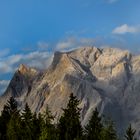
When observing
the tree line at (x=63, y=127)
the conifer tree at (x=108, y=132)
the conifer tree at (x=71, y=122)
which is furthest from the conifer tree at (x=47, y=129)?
the conifer tree at (x=108, y=132)

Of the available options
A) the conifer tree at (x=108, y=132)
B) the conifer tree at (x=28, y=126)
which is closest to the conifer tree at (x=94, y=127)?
the conifer tree at (x=108, y=132)

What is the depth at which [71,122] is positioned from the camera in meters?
74.1

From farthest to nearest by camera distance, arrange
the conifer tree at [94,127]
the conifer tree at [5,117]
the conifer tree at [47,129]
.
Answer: the conifer tree at [5,117]
the conifer tree at [94,127]
the conifer tree at [47,129]

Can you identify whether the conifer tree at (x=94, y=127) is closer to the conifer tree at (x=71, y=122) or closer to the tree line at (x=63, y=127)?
the tree line at (x=63, y=127)

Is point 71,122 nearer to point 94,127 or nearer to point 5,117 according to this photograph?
point 94,127

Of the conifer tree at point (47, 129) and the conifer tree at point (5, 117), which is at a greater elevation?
the conifer tree at point (5, 117)

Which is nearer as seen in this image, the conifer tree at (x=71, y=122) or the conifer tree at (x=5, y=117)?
the conifer tree at (x=71, y=122)

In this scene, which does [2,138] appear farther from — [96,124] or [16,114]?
[96,124]

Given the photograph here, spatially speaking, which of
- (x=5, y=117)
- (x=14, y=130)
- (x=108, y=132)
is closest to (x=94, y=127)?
(x=108, y=132)

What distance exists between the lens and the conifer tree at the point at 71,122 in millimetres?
73688

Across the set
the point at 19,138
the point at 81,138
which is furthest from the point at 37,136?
the point at 81,138

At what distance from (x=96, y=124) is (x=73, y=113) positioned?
5057mm

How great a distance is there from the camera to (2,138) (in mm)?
84125

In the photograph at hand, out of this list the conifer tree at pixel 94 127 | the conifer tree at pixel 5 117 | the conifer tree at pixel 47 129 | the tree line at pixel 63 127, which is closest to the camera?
the conifer tree at pixel 47 129
